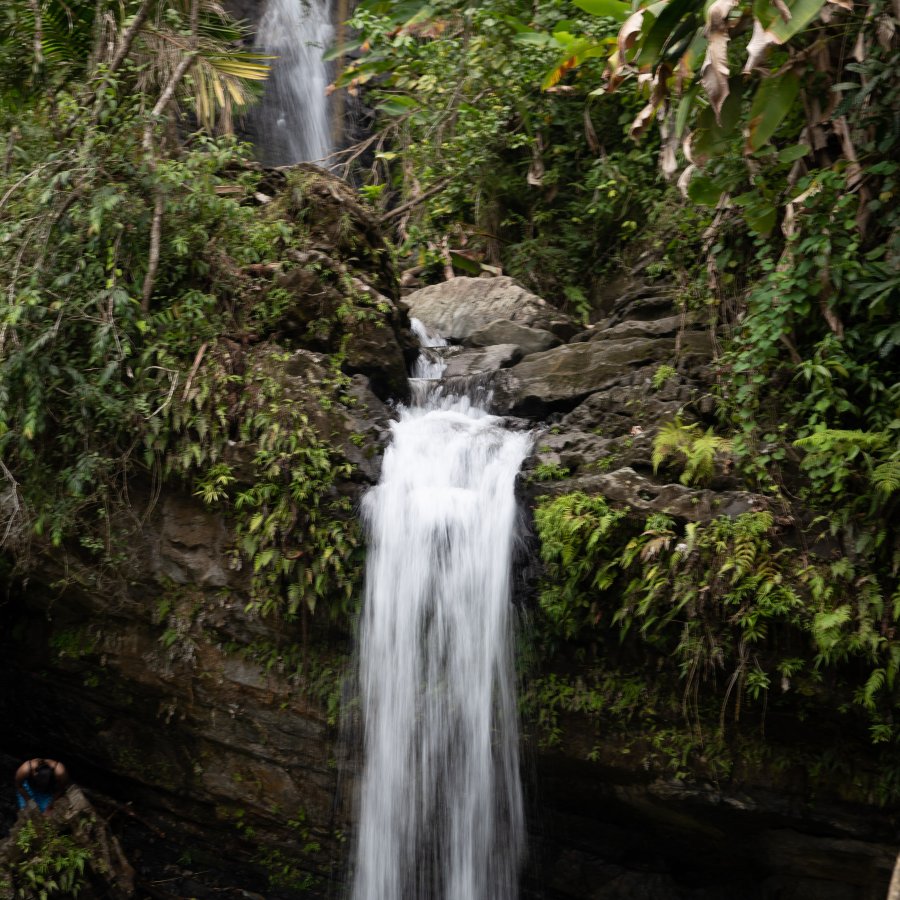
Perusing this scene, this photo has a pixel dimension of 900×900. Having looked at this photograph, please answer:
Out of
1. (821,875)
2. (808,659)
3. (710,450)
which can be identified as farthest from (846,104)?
(821,875)

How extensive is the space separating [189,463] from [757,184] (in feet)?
15.3

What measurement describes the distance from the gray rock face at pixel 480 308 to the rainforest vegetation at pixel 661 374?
3.88ft

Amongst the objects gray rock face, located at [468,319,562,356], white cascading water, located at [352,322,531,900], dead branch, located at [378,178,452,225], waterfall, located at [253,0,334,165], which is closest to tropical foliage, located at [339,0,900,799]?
white cascading water, located at [352,322,531,900]

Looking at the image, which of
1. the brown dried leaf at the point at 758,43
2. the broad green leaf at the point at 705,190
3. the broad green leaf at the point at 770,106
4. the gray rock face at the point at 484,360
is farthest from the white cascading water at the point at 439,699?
the brown dried leaf at the point at 758,43

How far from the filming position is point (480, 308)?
9.71 m

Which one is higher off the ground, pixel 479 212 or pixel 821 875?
pixel 479 212

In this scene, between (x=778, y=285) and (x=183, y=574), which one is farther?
(x=183, y=574)

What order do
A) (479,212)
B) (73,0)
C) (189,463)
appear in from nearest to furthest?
1. (189,463)
2. (73,0)
3. (479,212)

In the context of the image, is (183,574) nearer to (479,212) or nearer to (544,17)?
(479,212)

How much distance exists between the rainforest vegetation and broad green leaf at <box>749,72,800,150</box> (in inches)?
0.6

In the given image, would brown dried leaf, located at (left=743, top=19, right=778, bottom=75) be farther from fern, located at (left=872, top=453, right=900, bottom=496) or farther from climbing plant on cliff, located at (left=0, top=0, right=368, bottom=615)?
climbing plant on cliff, located at (left=0, top=0, right=368, bottom=615)

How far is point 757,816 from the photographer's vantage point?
5.62 meters

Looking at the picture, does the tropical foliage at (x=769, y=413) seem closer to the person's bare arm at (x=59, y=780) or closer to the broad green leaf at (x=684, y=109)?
the broad green leaf at (x=684, y=109)

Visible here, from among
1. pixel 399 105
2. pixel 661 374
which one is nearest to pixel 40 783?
pixel 661 374
